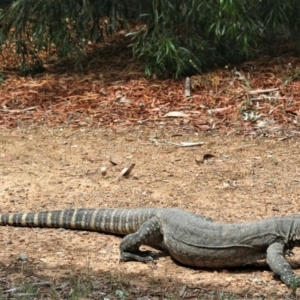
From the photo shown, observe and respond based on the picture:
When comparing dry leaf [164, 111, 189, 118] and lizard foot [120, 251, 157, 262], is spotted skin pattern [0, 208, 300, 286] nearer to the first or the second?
lizard foot [120, 251, 157, 262]

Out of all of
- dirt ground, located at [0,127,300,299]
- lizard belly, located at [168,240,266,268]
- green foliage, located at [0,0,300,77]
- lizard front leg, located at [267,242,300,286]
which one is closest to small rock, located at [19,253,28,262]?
dirt ground, located at [0,127,300,299]

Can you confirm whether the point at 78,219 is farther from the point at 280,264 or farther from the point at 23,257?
the point at 280,264

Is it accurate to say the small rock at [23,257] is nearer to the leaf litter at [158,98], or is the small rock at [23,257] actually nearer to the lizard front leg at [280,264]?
the lizard front leg at [280,264]

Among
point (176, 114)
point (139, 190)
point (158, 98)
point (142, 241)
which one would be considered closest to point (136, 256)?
point (142, 241)

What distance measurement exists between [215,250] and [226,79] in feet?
18.5

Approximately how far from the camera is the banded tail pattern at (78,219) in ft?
22.2

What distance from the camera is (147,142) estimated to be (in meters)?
9.45

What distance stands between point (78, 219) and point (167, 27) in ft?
18.3

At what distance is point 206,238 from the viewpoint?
6035mm

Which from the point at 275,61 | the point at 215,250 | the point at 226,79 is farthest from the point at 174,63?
the point at 215,250

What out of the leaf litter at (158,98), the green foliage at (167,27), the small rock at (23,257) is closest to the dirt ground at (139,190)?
the small rock at (23,257)

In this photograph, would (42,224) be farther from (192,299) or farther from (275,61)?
(275,61)

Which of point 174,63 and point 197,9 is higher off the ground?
point 197,9

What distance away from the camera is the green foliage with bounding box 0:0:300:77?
11.3 m
